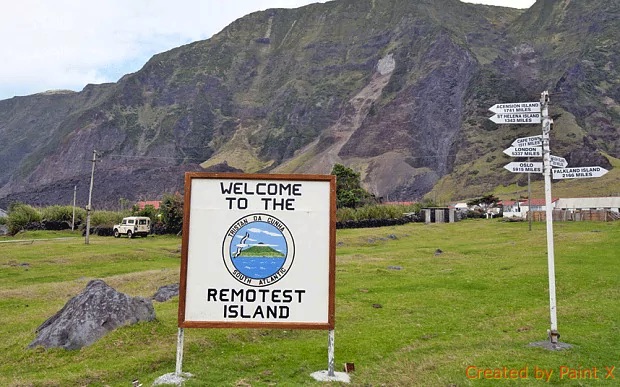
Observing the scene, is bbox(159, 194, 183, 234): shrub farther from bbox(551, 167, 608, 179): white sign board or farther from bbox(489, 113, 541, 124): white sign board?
bbox(551, 167, 608, 179): white sign board

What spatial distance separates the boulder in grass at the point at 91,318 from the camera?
12883mm

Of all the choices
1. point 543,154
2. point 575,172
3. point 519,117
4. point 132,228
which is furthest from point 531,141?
point 132,228

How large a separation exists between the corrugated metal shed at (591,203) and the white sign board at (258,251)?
368 feet

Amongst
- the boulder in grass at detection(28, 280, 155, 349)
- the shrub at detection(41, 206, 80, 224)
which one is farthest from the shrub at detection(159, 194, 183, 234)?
the boulder in grass at detection(28, 280, 155, 349)

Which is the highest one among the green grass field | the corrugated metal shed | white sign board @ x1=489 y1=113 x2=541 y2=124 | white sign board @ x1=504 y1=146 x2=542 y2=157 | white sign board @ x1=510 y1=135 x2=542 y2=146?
the corrugated metal shed

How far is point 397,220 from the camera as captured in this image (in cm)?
7988

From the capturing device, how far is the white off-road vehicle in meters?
65.6

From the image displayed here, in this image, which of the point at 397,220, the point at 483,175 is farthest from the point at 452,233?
the point at 483,175

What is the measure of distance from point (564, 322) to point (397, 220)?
65059 millimetres

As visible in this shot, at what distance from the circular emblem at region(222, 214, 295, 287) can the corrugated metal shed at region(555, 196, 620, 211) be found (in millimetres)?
112816

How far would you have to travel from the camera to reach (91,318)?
13.3 m

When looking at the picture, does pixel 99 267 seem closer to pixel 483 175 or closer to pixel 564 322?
pixel 564 322

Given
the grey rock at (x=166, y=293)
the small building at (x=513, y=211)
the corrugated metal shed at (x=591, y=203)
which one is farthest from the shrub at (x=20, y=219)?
the corrugated metal shed at (x=591, y=203)

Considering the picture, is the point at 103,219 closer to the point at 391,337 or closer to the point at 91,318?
the point at 91,318
